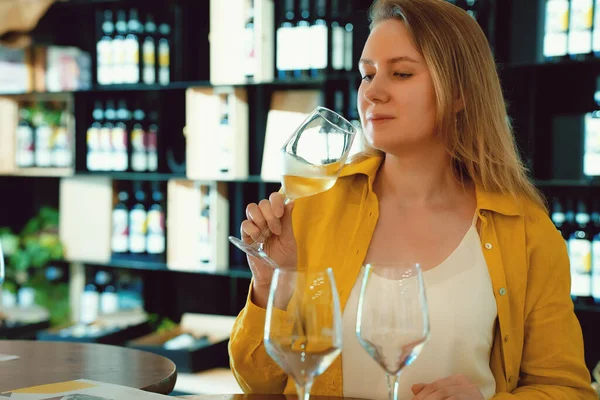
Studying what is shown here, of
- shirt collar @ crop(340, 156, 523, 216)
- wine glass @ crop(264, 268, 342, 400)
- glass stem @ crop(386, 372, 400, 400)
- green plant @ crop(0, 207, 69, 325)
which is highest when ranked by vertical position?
shirt collar @ crop(340, 156, 523, 216)

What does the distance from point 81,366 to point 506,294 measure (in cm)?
87

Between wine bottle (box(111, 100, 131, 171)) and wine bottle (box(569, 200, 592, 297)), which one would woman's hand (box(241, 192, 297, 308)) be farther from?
wine bottle (box(111, 100, 131, 171))

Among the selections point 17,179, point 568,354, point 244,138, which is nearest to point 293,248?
point 568,354

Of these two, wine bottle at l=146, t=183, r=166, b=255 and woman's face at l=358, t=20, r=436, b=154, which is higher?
woman's face at l=358, t=20, r=436, b=154

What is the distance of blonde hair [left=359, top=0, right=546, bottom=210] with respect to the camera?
1.56 metres

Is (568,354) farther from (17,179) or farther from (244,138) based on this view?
(17,179)

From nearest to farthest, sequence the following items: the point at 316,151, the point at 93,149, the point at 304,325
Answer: the point at 304,325, the point at 316,151, the point at 93,149

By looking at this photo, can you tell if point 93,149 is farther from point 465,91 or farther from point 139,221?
point 465,91

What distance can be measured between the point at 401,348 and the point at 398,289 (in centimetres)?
7

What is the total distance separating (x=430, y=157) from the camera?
1.68 metres

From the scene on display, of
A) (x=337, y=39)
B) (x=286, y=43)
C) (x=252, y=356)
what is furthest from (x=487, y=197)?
(x=286, y=43)

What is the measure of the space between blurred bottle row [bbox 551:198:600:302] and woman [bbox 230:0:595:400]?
1.07 m

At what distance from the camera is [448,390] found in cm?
122

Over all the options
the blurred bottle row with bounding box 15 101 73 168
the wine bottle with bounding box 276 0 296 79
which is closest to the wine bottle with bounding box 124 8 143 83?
the blurred bottle row with bounding box 15 101 73 168
